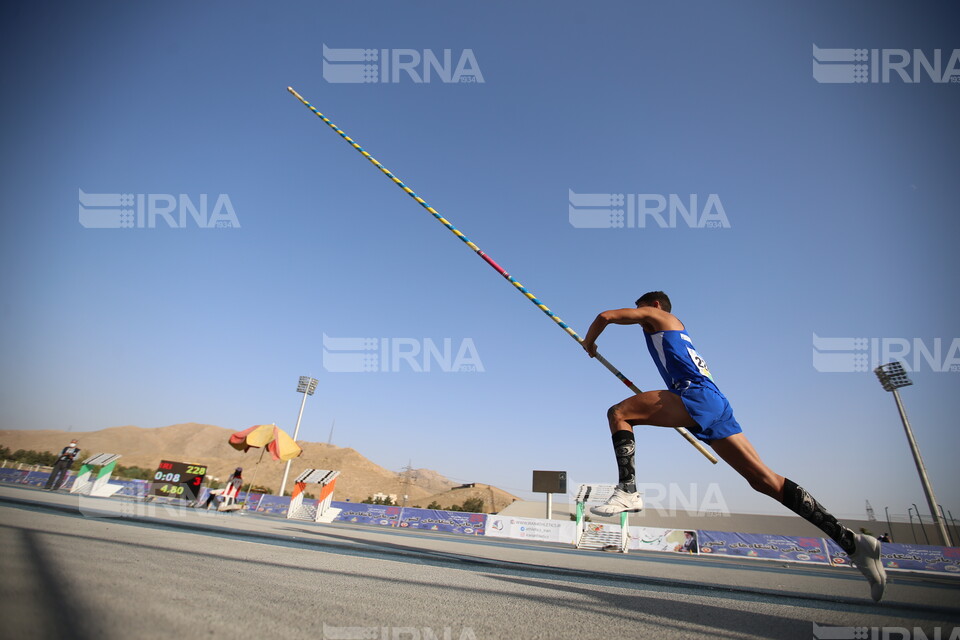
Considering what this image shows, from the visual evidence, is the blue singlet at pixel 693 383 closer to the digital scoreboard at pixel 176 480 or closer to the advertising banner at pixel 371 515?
the digital scoreboard at pixel 176 480

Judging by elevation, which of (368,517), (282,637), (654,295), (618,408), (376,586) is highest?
(654,295)

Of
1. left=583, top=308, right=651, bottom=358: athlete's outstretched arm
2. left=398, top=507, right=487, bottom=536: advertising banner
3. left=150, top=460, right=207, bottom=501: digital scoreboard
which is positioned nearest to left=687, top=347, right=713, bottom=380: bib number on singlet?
left=583, top=308, right=651, bottom=358: athlete's outstretched arm

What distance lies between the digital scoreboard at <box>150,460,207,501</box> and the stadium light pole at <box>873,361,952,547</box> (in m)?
35.4

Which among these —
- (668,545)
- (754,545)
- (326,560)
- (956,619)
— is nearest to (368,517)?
(668,545)

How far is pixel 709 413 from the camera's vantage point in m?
3.14

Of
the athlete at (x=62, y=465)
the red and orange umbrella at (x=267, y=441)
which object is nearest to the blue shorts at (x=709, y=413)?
the red and orange umbrella at (x=267, y=441)

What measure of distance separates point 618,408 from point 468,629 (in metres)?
2.16

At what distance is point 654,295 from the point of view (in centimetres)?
388

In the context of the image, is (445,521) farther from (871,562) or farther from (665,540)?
(871,562)

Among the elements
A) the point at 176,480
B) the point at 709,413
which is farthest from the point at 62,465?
the point at 709,413

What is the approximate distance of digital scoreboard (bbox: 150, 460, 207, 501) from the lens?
1711 cm

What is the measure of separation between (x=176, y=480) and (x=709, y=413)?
20348mm

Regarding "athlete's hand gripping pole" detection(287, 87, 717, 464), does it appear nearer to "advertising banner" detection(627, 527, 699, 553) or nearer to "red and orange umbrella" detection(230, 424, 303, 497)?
"red and orange umbrella" detection(230, 424, 303, 497)

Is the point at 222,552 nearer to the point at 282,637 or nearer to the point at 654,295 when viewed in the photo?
the point at 282,637
